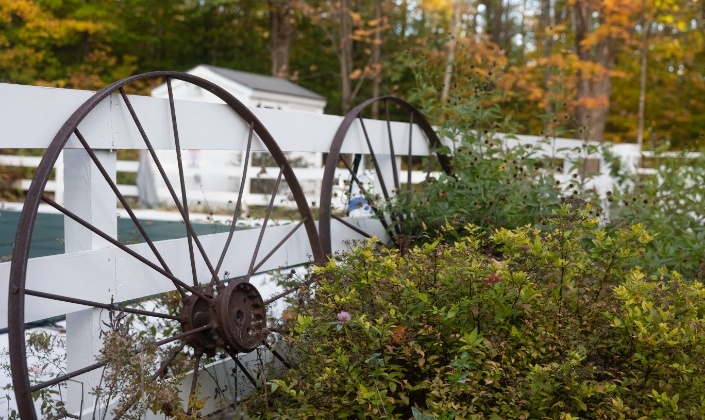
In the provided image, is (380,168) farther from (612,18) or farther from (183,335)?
(612,18)

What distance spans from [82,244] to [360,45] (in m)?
24.8

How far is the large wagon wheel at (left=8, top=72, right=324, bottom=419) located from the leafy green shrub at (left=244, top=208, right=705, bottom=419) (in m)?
0.27

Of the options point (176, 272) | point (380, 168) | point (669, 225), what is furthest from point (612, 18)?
point (176, 272)

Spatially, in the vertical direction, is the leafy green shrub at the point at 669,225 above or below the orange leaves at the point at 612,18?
below

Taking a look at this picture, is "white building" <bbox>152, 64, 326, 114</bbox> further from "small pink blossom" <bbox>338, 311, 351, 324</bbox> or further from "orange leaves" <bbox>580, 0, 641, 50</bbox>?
"small pink blossom" <bbox>338, 311, 351, 324</bbox>

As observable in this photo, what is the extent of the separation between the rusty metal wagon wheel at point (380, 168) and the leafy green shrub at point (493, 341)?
1156 mm

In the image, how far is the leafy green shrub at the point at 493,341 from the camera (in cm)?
267

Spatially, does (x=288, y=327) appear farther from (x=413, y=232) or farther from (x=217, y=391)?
(x=413, y=232)

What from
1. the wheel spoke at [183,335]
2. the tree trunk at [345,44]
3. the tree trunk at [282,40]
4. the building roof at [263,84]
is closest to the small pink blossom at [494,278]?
the wheel spoke at [183,335]

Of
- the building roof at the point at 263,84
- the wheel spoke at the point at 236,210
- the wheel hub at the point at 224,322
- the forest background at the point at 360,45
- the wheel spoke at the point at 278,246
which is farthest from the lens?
the forest background at the point at 360,45

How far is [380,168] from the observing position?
5.23 m

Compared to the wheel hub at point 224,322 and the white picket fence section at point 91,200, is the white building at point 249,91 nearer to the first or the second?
the white picket fence section at point 91,200

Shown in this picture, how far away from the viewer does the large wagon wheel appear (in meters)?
2.33

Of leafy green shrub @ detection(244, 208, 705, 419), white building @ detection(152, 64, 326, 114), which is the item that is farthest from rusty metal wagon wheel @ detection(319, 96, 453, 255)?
white building @ detection(152, 64, 326, 114)
